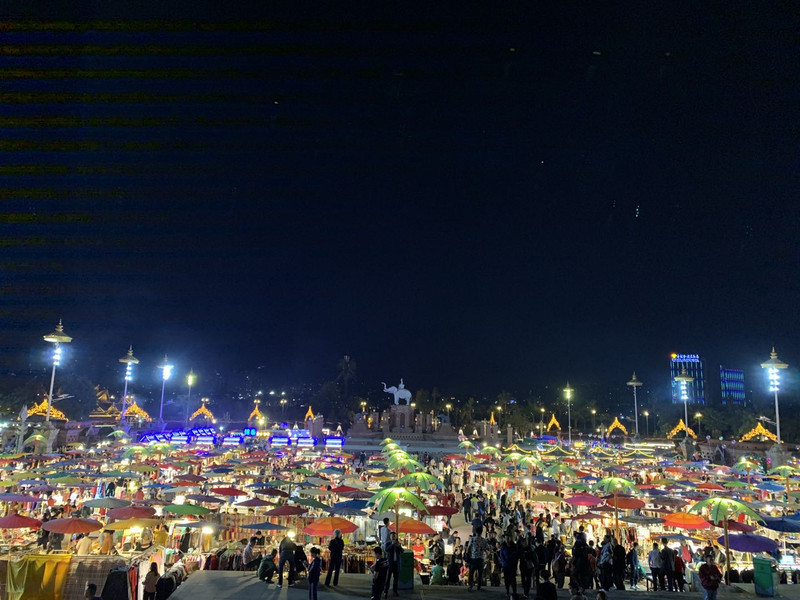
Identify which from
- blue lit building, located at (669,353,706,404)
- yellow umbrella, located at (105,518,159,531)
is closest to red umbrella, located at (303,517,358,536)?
yellow umbrella, located at (105,518,159,531)

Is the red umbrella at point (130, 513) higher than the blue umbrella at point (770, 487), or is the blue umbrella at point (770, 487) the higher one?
the red umbrella at point (130, 513)

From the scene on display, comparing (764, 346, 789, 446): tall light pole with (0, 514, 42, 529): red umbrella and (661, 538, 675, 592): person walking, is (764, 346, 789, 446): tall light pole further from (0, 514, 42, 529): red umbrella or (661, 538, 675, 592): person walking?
(661, 538, 675, 592): person walking

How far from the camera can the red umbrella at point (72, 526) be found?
39.7 feet

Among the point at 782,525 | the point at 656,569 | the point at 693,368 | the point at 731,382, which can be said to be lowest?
the point at 656,569

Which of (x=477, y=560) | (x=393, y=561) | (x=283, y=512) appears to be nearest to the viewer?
(x=393, y=561)

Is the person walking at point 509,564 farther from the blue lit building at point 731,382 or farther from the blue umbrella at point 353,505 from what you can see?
the blue lit building at point 731,382

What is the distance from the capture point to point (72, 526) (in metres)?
12.4

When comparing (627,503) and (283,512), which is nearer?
(283,512)

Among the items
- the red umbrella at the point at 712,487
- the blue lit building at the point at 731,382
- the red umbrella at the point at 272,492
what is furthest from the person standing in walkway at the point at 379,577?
the blue lit building at the point at 731,382

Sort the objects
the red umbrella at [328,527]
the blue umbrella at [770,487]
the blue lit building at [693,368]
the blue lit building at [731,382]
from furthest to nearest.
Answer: the blue lit building at [693,368] < the blue lit building at [731,382] < the blue umbrella at [770,487] < the red umbrella at [328,527]

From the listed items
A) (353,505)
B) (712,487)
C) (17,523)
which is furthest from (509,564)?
(712,487)

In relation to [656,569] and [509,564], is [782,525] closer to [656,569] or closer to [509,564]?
[656,569]

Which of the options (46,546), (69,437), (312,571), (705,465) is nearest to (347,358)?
(69,437)

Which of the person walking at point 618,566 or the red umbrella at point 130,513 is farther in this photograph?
the red umbrella at point 130,513
